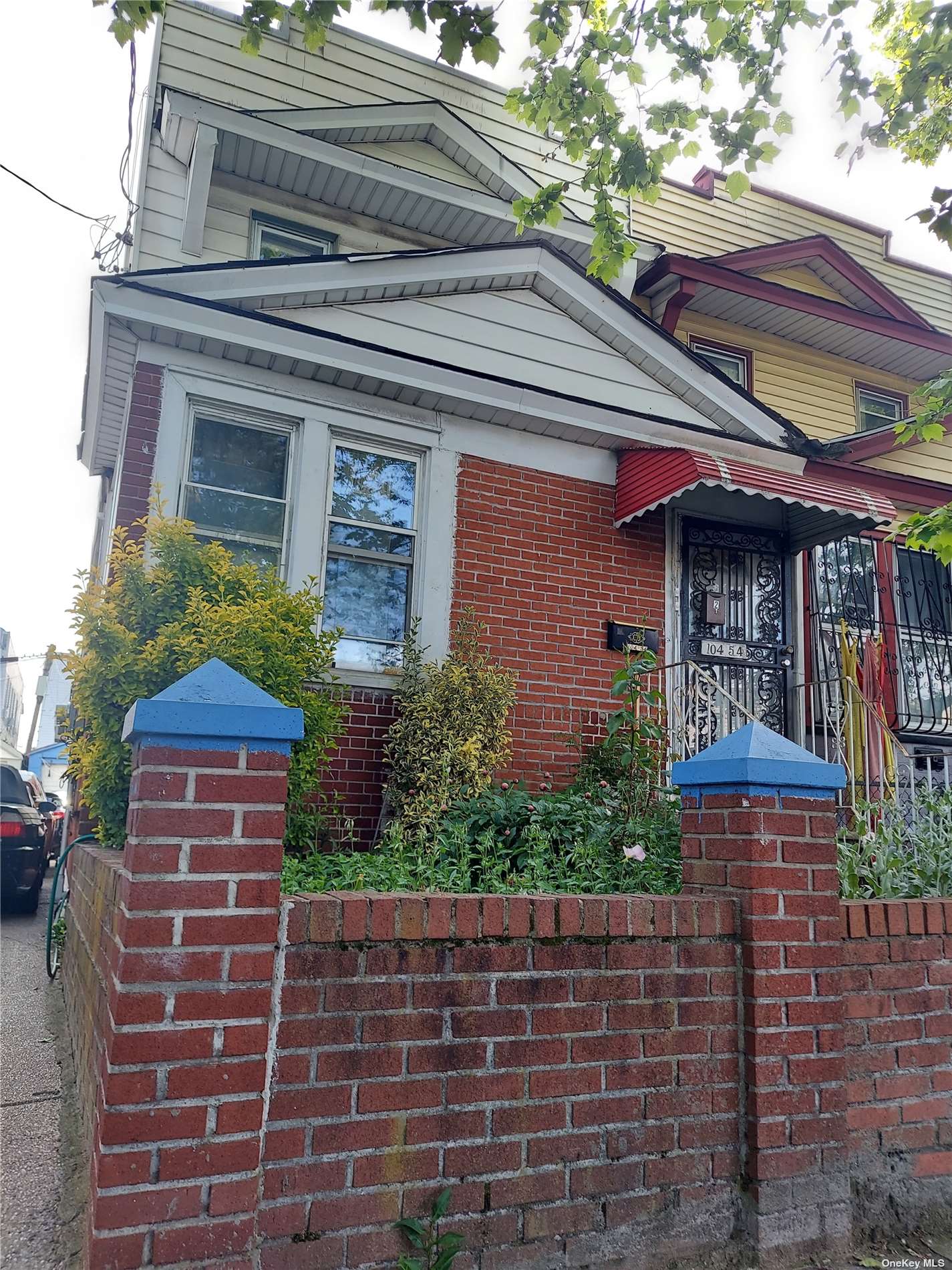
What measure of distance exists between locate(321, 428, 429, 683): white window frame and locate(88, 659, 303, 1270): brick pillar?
3518mm

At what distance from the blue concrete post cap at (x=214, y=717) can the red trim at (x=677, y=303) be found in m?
8.42

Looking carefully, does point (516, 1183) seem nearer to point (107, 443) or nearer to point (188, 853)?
point (188, 853)

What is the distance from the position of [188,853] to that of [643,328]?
609 cm

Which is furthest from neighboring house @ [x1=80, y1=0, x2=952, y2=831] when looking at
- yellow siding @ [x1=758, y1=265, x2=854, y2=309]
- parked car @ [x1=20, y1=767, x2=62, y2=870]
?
parked car @ [x1=20, y1=767, x2=62, y2=870]

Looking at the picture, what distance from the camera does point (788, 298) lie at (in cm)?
1012

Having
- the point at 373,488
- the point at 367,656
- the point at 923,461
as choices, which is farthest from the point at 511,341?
the point at 923,461

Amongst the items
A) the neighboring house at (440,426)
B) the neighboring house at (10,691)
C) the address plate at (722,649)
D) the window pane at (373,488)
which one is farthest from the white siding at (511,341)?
the neighboring house at (10,691)

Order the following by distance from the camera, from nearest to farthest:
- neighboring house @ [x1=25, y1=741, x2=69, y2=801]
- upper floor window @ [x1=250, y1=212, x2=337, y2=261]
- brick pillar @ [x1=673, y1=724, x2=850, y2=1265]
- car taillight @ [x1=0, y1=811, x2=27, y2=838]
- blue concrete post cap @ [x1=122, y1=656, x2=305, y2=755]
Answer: blue concrete post cap @ [x1=122, y1=656, x2=305, y2=755] < brick pillar @ [x1=673, y1=724, x2=850, y2=1265] < upper floor window @ [x1=250, y1=212, x2=337, y2=261] < car taillight @ [x1=0, y1=811, x2=27, y2=838] < neighboring house @ [x1=25, y1=741, x2=69, y2=801]

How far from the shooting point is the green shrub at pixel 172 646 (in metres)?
4.28

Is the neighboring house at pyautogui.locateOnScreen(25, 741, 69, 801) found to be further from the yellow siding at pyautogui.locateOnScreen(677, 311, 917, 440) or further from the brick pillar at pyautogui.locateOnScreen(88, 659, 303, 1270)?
the brick pillar at pyautogui.locateOnScreen(88, 659, 303, 1270)

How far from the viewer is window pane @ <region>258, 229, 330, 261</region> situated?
304 inches

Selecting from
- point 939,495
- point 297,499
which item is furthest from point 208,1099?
point 939,495

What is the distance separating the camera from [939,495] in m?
8.69

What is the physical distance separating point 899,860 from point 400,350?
460cm
